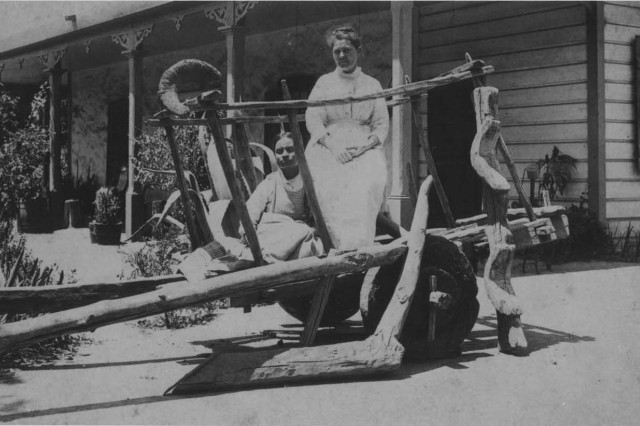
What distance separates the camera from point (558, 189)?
27.3ft

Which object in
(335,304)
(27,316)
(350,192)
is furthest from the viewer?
(335,304)

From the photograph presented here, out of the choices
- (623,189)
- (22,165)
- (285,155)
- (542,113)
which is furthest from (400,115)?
(22,165)

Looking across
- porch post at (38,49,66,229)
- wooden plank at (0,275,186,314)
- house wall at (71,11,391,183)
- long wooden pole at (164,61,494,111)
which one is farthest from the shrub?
porch post at (38,49,66,229)

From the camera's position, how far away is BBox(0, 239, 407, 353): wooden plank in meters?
2.87

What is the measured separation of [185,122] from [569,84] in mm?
6093

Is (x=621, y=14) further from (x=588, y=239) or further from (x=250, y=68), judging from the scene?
(x=250, y=68)

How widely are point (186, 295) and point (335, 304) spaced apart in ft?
5.80

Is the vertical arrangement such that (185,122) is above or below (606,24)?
below

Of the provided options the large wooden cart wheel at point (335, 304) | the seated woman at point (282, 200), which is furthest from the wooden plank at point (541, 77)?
the seated woman at point (282, 200)

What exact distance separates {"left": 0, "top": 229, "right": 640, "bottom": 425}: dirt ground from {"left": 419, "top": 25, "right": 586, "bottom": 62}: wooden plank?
4.55 m

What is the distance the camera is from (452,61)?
9.32 metres

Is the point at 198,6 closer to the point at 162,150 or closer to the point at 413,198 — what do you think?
the point at 162,150

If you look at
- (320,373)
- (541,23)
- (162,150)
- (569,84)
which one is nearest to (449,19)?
(541,23)

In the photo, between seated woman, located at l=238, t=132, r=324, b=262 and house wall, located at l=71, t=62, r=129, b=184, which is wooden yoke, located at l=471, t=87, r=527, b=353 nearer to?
seated woman, located at l=238, t=132, r=324, b=262
